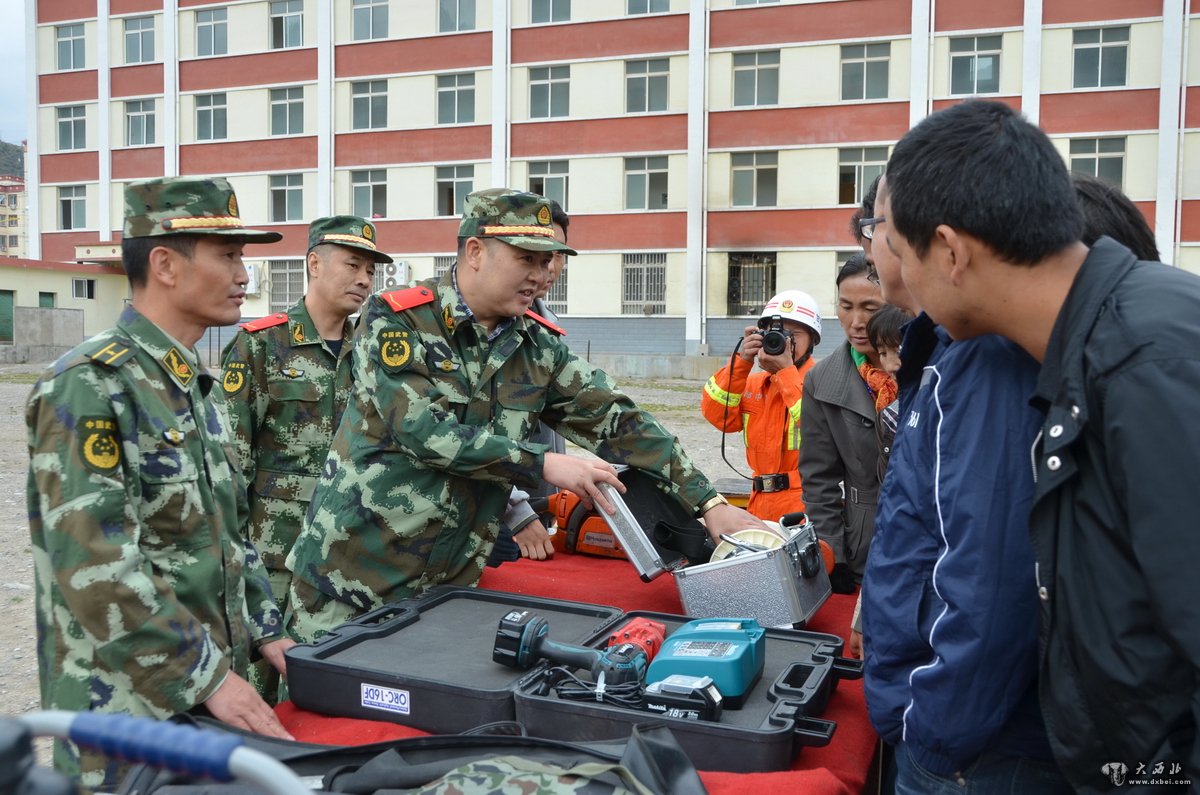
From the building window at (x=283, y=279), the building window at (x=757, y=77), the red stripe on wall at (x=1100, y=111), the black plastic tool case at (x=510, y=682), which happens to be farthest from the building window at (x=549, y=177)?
the black plastic tool case at (x=510, y=682)

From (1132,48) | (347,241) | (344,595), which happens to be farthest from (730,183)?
(344,595)

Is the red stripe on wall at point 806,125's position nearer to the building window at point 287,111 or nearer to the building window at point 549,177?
the building window at point 549,177

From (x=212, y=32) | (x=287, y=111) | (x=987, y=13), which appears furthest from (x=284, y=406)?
(x=212, y=32)

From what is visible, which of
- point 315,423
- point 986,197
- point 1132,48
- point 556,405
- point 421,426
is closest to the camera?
point 986,197

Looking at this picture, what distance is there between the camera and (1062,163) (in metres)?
1.27

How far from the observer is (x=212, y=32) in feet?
92.3

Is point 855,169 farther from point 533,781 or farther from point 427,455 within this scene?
point 533,781

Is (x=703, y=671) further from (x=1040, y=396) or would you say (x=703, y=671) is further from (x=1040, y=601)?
(x=1040, y=396)

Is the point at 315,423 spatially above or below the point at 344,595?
above

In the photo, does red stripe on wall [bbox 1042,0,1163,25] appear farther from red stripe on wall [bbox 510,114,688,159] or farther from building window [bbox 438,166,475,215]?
building window [bbox 438,166,475,215]

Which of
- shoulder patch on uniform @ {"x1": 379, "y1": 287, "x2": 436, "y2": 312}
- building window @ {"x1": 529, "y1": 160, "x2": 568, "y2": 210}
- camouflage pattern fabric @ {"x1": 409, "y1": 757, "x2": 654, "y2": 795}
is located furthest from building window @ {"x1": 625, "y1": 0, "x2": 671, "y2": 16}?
camouflage pattern fabric @ {"x1": 409, "y1": 757, "x2": 654, "y2": 795}

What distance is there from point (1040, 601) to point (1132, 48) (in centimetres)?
2447

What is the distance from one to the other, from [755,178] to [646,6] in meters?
5.18

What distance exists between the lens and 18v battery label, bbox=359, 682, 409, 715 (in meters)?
1.80
